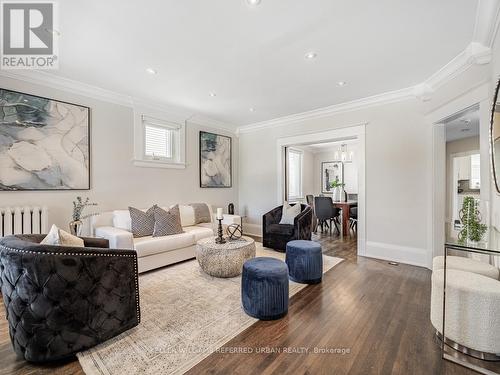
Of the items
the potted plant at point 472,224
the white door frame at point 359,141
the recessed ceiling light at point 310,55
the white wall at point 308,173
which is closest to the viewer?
the potted plant at point 472,224

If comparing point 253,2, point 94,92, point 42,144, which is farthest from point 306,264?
point 94,92

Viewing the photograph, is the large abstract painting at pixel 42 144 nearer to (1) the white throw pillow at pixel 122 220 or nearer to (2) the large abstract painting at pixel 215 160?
(1) the white throw pillow at pixel 122 220

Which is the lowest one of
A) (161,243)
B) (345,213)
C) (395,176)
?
(161,243)

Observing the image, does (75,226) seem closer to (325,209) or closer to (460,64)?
(325,209)

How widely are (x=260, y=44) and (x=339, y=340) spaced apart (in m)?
2.85

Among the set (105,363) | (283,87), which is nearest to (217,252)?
(105,363)

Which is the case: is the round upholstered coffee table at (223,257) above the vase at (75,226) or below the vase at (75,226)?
below

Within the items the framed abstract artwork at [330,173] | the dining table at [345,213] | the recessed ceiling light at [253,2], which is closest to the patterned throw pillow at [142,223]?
the recessed ceiling light at [253,2]

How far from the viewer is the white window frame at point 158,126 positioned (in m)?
4.16

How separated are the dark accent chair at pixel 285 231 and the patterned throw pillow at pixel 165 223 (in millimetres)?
1638

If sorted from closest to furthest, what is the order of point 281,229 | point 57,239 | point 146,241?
point 57,239 → point 146,241 → point 281,229

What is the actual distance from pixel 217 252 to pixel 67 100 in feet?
10.1

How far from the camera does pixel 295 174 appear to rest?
309 inches

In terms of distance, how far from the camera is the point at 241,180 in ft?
19.9
